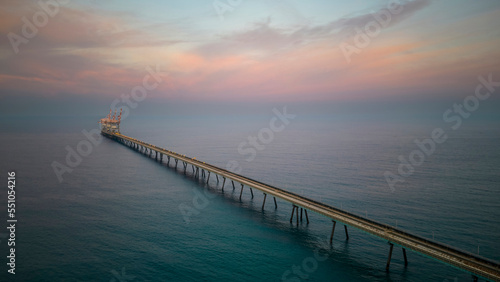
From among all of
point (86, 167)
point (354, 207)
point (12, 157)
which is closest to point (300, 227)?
point (354, 207)

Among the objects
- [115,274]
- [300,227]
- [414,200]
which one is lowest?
[115,274]

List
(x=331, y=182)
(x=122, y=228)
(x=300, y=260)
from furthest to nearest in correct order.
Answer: (x=331, y=182) → (x=122, y=228) → (x=300, y=260)

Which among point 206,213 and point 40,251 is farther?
point 206,213

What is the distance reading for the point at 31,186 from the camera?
3290 inches

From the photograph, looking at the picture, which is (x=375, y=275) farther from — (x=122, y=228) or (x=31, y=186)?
(x=31, y=186)

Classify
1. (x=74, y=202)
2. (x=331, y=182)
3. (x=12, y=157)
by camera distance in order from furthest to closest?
(x=12, y=157), (x=331, y=182), (x=74, y=202)

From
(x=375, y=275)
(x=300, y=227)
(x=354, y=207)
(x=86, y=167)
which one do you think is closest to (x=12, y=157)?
(x=86, y=167)

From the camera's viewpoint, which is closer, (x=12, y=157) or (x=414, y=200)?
(x=414, y=200)

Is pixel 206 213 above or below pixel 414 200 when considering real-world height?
below

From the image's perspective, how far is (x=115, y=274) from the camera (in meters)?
40.0

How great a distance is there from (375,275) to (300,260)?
10.7 metres

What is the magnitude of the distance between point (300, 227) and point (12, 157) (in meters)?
138

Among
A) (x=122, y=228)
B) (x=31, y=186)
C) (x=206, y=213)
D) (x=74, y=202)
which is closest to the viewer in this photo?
(x=122, y=228)

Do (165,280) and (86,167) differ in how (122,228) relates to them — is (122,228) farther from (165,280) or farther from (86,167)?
(86,167)
